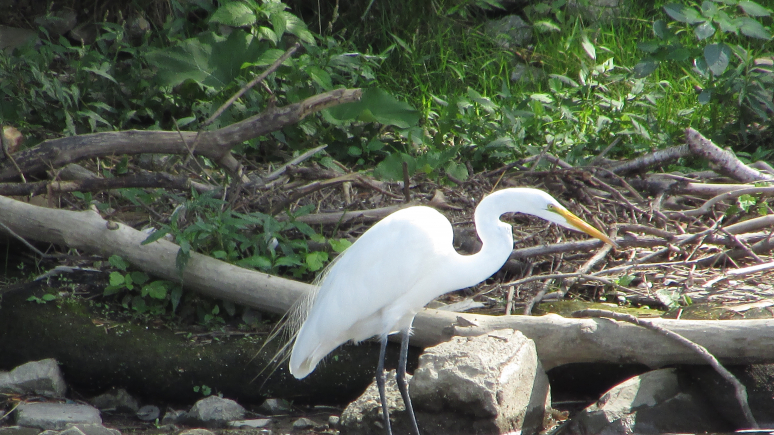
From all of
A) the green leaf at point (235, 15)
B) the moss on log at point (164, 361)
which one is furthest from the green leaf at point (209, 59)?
the moss on log at point (164, 361)

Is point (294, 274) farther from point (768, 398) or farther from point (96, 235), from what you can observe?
point (768, 398)

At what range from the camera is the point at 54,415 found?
3.05 meters

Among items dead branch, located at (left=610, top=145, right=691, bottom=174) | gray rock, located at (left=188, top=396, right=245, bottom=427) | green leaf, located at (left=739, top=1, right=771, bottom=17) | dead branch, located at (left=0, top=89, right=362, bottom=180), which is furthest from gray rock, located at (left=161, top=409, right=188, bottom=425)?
green leaf, located at (left=739, top=1, right=771, bottom=17)

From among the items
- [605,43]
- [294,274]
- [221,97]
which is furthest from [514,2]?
[294,274]

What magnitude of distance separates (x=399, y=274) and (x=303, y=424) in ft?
2.62

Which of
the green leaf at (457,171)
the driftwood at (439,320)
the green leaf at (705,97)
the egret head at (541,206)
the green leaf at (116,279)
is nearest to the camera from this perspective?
the egret head at (541,206)

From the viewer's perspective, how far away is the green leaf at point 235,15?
465cm

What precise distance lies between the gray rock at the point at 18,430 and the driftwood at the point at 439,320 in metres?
0.85

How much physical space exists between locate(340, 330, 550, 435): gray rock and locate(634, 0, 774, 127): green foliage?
2.12m

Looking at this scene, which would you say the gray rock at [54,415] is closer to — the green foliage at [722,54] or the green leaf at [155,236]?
the green leaf at [155,236]

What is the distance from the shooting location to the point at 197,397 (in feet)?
10.7

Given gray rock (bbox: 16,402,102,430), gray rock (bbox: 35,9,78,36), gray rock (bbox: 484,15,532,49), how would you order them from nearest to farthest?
gray rock (bbox: 16,402,102,430) < gray rock (bbox: 35,9,78,36) < gray rock (bbox: 484,15,532,49)

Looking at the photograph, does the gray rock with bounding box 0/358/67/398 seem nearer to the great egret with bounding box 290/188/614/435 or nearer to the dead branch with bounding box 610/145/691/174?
the great egret with bounding box 290/188/614/435

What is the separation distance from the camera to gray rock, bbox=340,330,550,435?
2.67 metres
